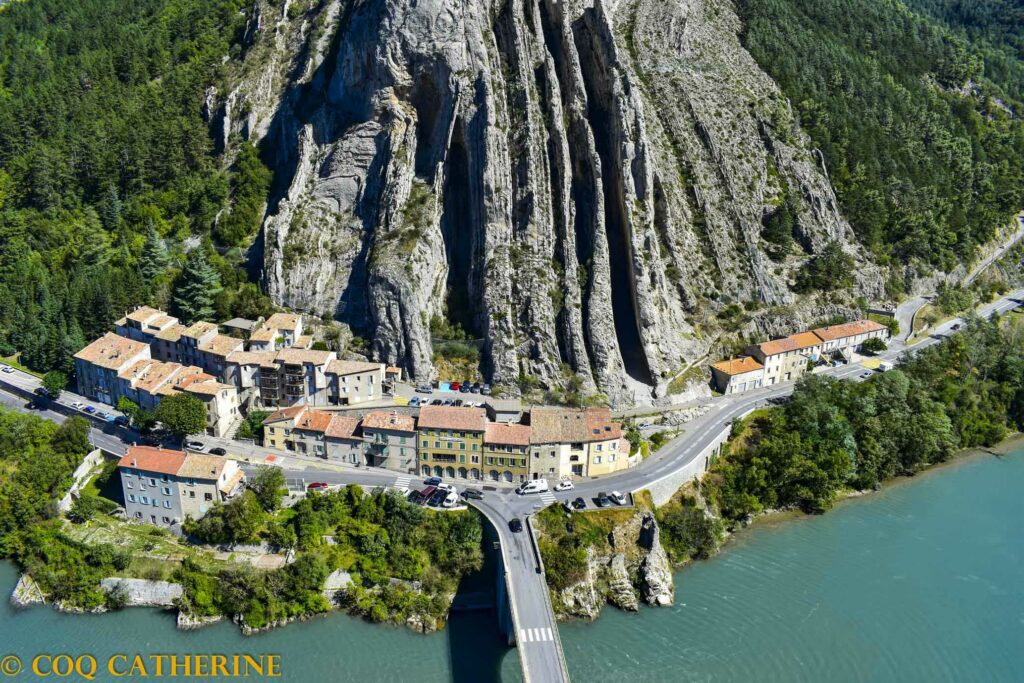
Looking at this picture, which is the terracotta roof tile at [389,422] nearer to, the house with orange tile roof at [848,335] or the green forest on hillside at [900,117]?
the house with orange tile roof at [848,335]

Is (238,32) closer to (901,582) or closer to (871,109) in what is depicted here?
(871,109)

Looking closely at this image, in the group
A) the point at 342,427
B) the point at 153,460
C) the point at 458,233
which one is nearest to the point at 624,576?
the point at 342,427

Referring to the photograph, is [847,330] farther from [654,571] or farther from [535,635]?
[535,635]

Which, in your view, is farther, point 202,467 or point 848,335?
point 848,335

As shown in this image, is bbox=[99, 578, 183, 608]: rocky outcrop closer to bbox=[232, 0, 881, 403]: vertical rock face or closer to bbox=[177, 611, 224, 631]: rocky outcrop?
bbox=[177, 611, 224, 631]: rocky outcrop

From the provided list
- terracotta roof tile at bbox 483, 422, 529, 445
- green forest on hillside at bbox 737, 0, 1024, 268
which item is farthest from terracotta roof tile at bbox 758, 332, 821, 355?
terracotta roof tile at bbox 483, 422, 529, 445

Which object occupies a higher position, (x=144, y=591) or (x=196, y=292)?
(x=196, y=292)
